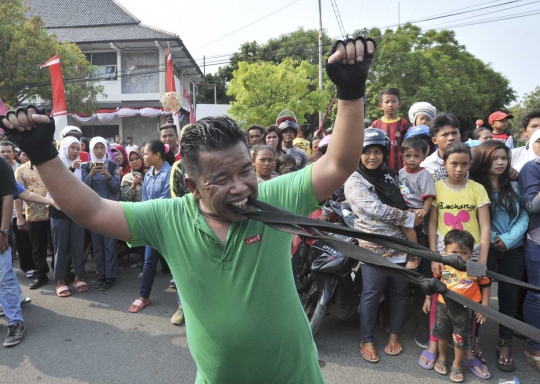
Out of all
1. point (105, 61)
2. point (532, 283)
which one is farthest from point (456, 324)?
point (105, 61)

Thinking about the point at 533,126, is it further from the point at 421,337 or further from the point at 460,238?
the point at 421,337

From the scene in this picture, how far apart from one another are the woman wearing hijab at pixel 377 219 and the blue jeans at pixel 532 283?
85 cm

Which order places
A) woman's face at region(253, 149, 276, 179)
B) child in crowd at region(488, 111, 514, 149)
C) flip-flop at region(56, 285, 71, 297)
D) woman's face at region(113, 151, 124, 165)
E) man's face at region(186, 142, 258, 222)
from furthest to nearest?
woman's face at region(113, 151, 124, 165)
child in crowd at region(488, 111, 514, 149)
flip-flop at region(56, 285, 71, 297)
woman's face at region(253, 149, 276, 179)
man's face at region(186, 142, 258, 222)

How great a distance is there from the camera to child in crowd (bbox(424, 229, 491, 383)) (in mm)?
3070

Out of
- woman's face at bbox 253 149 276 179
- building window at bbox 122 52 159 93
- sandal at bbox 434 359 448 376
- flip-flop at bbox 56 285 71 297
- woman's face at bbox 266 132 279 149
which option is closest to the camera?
sandal at bbox 434 359 448 376

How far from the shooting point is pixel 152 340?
153 inches

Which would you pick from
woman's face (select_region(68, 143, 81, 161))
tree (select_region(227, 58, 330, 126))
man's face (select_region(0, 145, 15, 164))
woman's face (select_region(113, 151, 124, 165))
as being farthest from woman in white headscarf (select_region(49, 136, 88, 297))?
tree (select_region(227, 58, 330, 126))

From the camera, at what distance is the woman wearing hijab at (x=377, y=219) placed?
3324 mm

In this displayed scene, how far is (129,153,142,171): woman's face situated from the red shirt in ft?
11.1

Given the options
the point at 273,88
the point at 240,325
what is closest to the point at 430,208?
the point at 240,325

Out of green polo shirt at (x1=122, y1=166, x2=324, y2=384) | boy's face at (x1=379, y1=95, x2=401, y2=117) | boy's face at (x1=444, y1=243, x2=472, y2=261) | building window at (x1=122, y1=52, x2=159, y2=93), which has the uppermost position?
building window at (x1=122, y1=52, x2=159, y2=93)

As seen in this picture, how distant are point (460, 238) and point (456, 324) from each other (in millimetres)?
642

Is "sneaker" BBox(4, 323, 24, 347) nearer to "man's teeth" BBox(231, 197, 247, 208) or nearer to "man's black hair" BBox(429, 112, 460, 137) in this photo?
"man's teeth" BBox(231, 197, 247, 208)

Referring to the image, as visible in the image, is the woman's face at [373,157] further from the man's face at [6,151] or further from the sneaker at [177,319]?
the man's face at [6,151]
